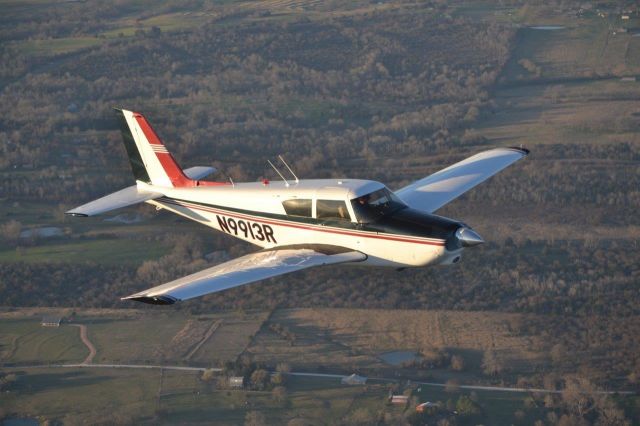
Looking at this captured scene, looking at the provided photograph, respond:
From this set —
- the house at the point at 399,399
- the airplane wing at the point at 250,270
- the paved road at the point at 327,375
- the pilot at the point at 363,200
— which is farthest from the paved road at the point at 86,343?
the pilot at the point at 363,200

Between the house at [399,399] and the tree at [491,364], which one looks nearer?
the house at [399,399]

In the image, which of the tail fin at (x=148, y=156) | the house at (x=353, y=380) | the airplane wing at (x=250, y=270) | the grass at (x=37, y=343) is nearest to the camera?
the airplane wing at (x=250, y=270)

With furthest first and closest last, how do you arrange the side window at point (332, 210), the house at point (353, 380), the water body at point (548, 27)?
the water body at point (548, 27)
the house at point (353, 380)
the side window at point (332, 210)

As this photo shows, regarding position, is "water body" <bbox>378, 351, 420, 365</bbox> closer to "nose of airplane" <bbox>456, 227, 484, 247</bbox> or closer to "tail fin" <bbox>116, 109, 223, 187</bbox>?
"tail fin" <bbox>116, 109, 223, 187</bbox>

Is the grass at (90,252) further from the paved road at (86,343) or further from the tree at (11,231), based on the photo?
the paved road at (86,343)

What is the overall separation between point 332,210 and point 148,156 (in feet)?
29.7

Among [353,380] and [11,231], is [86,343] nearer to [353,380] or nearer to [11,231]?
[353,380]

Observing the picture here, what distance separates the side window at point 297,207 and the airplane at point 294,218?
35 mm

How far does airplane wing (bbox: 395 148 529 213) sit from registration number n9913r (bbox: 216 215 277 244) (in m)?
5.57

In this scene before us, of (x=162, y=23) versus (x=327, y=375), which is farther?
(x=162, y=23)

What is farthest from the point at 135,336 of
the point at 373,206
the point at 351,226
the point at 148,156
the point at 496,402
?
the point at 373,206

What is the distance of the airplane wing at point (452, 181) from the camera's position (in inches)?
1486

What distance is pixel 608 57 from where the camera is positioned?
108 metres

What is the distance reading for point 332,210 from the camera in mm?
33781
